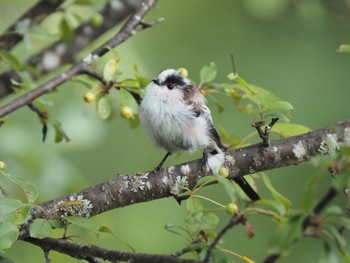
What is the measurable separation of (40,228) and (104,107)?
1.12 metres

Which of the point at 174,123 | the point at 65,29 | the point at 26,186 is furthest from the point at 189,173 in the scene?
the point at 65,29

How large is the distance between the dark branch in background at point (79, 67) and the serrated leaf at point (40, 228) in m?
1.10

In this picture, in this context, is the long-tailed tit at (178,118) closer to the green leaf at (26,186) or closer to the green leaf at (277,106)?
the green leaf at (277,106)

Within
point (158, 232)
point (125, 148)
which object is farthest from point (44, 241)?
point (125, 148)

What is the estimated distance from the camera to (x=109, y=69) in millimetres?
3752

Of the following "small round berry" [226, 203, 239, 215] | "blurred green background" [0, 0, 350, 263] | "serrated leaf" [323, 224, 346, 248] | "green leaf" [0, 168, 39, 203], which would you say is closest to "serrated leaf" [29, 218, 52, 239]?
"green leaf" [0, 168, 39, 203]

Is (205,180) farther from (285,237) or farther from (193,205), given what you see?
(285,237)

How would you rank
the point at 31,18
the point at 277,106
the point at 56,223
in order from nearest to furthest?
1. the point at 56,223
2. the point at 277,106
3. the point at 31,18

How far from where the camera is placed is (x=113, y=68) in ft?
12.3

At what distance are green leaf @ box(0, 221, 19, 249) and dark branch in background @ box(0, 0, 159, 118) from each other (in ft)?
4.15

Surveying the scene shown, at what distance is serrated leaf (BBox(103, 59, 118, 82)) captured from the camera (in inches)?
147

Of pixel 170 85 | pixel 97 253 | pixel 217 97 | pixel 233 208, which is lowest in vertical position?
pixel 217 97

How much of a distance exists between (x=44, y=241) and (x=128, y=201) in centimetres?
49

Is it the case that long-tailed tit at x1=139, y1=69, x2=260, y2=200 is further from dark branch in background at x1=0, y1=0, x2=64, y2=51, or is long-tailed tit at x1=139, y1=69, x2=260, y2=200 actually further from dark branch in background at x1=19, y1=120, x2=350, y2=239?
Result: dark branch in background at x1=0, y1=0, x2=64, y2=51
